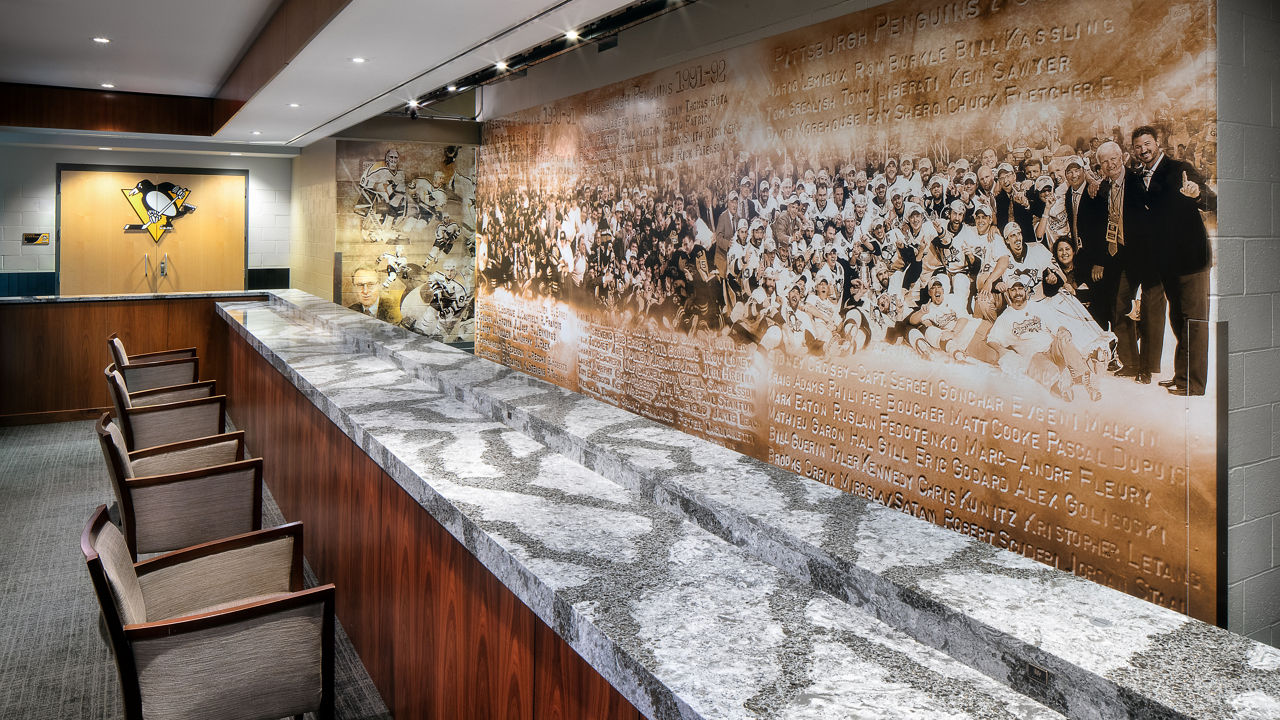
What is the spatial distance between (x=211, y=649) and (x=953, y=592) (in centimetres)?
155

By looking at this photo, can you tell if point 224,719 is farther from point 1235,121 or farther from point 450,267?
point 450,267

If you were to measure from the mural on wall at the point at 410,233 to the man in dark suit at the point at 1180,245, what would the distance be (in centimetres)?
765

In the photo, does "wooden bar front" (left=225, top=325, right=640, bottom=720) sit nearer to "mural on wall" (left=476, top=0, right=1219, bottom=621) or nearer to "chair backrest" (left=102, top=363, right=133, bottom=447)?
"chair backrest" (left=102, top=363, right=133, bottom=447)

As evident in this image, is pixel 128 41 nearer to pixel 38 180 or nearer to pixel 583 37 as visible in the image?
pixel 583 37

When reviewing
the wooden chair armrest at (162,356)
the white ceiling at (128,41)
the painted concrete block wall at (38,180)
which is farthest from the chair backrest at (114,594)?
the painted concrete block wall at (38,180)

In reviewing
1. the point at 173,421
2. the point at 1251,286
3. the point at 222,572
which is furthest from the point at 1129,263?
the point at 173,421

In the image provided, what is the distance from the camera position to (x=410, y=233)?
9.55 meters

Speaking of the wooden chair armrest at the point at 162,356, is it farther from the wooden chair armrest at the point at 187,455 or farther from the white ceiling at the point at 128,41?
the wooden chair armrest at the point at 187,455

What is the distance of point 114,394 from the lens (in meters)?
3.95

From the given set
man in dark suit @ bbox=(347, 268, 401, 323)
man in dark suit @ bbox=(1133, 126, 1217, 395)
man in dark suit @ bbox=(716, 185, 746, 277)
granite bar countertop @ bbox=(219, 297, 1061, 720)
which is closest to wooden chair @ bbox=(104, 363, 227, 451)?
granite bar countertop @ bbox=(219, 297, 1061, 720)

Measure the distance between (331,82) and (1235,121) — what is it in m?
4.44

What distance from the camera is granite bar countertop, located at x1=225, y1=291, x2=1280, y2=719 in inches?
43.1

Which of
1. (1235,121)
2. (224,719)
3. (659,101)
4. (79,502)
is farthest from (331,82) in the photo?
(1235,121)

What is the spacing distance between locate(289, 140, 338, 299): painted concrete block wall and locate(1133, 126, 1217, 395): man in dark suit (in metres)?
7.89
